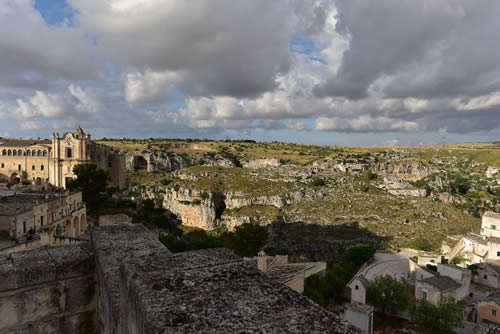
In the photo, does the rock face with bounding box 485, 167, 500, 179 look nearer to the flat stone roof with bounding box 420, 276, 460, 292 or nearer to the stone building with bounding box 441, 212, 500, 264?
the stone building with bounding box 441, 212, 500, 264

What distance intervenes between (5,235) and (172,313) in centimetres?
2455

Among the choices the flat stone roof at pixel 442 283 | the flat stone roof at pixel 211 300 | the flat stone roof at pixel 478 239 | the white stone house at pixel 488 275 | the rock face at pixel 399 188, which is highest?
the flat stone roof at pixel 211 300

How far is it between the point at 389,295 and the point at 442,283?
206 inches

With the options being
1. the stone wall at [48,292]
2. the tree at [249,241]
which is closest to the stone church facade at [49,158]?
the tree at [249,241]

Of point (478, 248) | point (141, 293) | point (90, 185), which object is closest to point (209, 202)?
point (90, 185)

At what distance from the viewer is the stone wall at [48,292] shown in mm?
3885

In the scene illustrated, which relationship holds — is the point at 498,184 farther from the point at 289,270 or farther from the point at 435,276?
the point at 289,270

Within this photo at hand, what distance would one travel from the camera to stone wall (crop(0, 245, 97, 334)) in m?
3.88

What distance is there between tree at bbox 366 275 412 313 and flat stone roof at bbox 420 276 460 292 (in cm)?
232

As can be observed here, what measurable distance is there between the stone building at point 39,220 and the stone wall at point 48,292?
1531 centimetres

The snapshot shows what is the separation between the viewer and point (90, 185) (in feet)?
121

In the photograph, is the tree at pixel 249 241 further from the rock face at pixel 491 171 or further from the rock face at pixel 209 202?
the rock face at pixel 491 171

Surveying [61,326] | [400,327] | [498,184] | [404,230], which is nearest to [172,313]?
[61,326]

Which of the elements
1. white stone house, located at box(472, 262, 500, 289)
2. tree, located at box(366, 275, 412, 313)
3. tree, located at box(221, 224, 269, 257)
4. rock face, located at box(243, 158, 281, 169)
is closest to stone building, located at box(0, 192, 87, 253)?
tree, located at box(221, 224, 269, 257)
